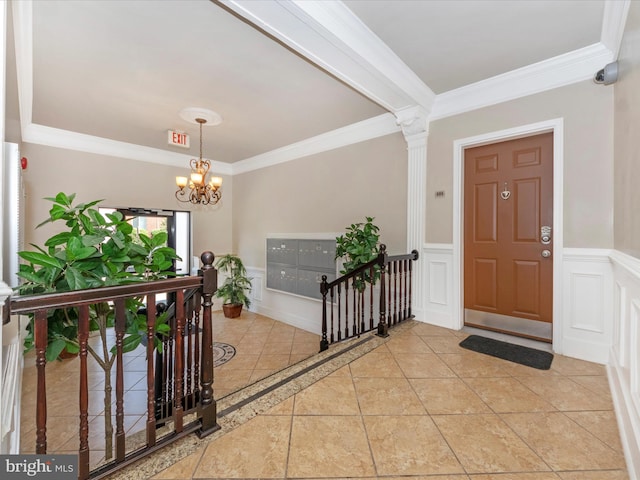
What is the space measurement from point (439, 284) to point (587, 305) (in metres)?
1.19

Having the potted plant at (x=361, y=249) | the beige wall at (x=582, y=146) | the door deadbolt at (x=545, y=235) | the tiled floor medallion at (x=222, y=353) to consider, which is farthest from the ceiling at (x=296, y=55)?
the tiled floor medallion at (x=222, y=353)

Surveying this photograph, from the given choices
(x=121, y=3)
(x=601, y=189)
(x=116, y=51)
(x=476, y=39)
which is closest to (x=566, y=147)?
(x=601, y=189)

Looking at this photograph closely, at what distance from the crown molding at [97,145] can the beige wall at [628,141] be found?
5.64m

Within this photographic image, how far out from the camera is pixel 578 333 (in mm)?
2408

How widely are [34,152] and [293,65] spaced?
393cm

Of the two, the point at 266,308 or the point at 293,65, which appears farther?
the point at 266,308

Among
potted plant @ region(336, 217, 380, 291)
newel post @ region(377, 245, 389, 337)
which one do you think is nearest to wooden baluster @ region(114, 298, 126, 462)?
newel post @ region(377, 245, 389, 337)

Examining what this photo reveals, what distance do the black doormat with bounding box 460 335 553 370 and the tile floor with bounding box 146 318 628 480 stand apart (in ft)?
0.35

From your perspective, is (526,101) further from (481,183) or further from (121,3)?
(121,3)

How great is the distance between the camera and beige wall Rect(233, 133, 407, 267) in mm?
3660

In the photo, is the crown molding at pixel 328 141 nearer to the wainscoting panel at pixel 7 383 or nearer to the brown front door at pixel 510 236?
the brown front door at pixel 510 236

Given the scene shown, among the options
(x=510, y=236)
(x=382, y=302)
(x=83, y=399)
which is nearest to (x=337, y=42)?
(x=382, y=302)

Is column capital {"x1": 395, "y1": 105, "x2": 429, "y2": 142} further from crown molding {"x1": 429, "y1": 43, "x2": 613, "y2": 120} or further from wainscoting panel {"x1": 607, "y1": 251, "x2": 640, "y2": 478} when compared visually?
wainscoting panel {"x1": 607, "y1": 251, "x2": 640, "y2": 478}

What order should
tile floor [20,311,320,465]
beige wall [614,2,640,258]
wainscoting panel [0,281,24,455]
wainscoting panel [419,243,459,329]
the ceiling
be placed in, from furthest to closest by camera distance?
wainscoting panel [419,243,459,329] < tile floor [20,311,320,465] < the ceiling < beige wall [614,2,640,258] < wainscoting panel [0,281,24,455]
